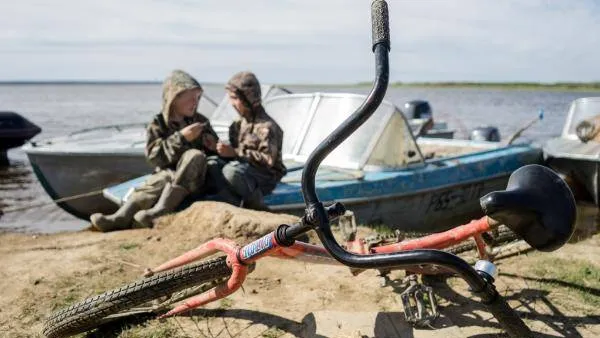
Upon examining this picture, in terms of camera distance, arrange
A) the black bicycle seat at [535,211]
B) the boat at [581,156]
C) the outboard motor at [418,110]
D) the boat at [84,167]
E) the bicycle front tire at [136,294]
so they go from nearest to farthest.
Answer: the black bicycle seat at [535,211]
the bicycle front tire at [136,294]
the boat at [581,156]
the boat at [84,167]
the outboard motor at [418,110]

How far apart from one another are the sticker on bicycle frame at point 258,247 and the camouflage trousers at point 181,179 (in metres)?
2.86

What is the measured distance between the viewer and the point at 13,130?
16.0 m

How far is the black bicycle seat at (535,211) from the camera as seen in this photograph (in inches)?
69.2

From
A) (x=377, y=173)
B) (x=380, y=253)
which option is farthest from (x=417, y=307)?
(x=377, y=173)

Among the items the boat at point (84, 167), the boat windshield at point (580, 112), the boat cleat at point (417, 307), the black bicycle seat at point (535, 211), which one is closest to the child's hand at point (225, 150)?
the boat cleat at point (417, 307)

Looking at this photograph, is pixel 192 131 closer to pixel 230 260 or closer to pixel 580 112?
pixel 230 260

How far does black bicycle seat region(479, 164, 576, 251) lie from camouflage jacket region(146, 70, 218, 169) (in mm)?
3991

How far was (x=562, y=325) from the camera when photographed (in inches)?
122

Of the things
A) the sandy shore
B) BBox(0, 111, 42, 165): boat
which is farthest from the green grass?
BBox(0, 111, 42, 165): boat

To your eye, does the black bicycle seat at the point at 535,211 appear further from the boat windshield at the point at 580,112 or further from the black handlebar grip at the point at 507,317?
the boat windshield at the point at 580,112

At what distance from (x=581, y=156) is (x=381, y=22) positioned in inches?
332

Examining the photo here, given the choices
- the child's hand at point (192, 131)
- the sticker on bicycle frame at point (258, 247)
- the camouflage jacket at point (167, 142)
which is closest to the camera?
the sticker on bicycle frame at point (258, 247)

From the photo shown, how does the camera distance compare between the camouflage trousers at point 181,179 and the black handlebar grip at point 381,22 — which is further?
the camouflage trousers at point 181,179

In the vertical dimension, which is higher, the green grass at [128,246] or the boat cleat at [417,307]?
the boat cleat at [417,307]
